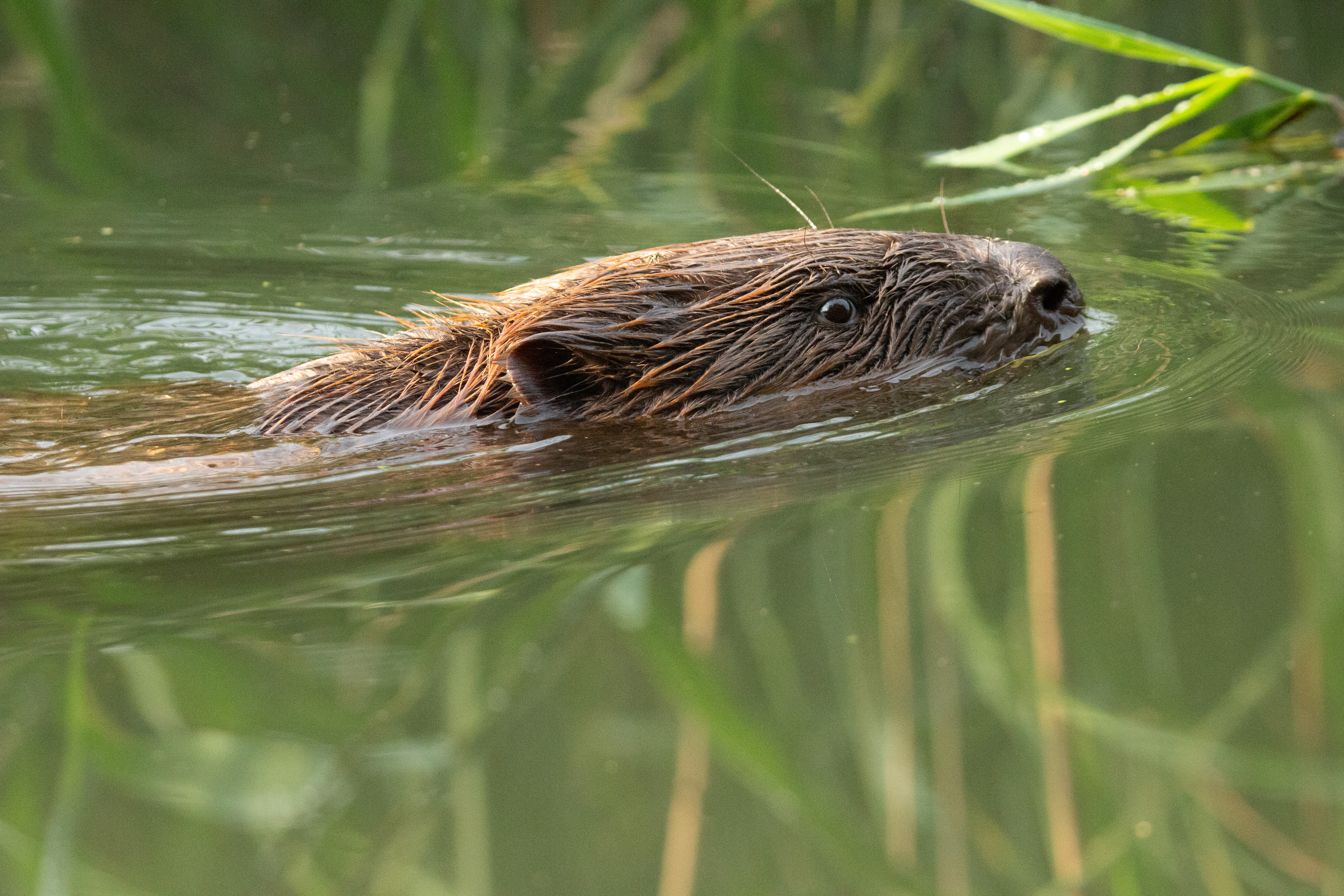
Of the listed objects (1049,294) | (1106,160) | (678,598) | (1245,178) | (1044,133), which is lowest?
(678,598)

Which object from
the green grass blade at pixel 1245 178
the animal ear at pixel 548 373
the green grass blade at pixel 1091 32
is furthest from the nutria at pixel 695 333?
the green grass blade at pixel 1245 178

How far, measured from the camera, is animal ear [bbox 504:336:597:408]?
4.05 m

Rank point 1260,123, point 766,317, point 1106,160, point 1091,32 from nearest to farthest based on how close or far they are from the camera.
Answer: point 766,317 < point 1091,32 < point 1106,160 < point 1260,123

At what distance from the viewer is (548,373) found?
13.6 ft

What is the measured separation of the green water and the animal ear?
0.30 ft

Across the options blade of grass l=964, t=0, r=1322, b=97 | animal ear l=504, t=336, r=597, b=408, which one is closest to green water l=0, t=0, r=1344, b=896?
animal ear l=504, t=336, r=597, b=408

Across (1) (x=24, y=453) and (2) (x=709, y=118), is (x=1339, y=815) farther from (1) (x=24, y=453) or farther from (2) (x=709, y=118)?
(2) (x=709, y=118)

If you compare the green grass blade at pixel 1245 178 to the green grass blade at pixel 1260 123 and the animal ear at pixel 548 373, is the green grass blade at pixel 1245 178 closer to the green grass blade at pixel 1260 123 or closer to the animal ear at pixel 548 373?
the green grass blade at pixel 1260 123

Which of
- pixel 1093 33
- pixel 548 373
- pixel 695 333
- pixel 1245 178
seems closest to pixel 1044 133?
pixel 1093 33

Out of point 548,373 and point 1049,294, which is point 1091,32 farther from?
point 548,373

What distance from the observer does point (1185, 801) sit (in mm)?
2111

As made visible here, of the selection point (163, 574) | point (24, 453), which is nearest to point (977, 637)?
point (163, 574)

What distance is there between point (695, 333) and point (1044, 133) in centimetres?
240

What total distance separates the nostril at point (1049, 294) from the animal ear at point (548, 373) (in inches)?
49.1
